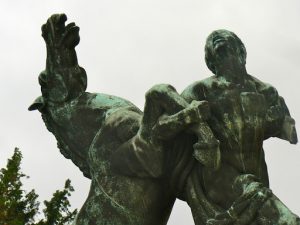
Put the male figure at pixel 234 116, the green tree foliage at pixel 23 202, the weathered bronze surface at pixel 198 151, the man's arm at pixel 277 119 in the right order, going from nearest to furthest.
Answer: the weathered bronze surface at pixel 198 151, the male figure at pixel 234 116, the man's arm at pixel 277 119, the green tree foliage at pixel 23 202

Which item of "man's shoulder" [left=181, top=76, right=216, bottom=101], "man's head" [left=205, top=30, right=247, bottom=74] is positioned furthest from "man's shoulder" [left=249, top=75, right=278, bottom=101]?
"man's shoulder" [left=181, top=76, right=216, bottom=101]

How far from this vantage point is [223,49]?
455cm

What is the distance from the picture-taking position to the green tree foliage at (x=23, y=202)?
16.7 meters

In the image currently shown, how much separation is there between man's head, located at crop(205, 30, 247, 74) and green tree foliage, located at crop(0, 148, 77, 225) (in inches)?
498

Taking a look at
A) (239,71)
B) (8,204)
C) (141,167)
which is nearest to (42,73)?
(141,167)

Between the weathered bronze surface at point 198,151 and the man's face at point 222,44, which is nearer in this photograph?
the weathered bronze surface at point 198,151

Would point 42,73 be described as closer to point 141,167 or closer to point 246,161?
point 141,167

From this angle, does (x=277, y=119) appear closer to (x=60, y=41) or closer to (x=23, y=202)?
(x=60, y=41)

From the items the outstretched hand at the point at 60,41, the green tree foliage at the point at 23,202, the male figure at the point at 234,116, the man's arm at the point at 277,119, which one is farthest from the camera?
the green tree foliage at the point at 23,202

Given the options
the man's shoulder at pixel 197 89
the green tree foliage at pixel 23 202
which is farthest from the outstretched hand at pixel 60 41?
the green tree foliage at pixel 23 202

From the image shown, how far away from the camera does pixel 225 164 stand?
4336mm

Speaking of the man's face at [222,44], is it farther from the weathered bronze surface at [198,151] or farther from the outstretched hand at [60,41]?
the outstretched hand at [60,41]

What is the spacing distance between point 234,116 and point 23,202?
45.7 ft

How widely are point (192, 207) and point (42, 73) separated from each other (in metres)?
1.81
